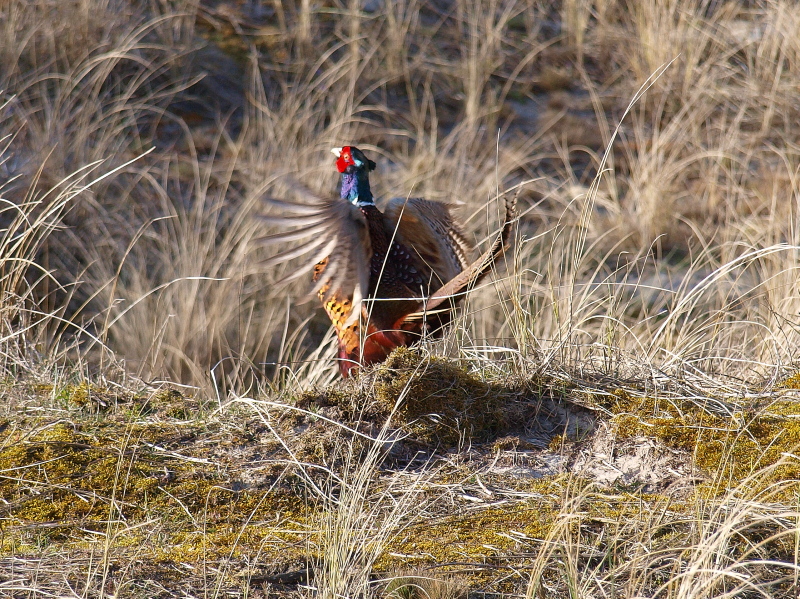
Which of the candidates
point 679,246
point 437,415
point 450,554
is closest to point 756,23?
point 679,246

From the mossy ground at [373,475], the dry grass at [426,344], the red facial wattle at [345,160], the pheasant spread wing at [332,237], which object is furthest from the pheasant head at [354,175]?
the mossy ground at [373,475]

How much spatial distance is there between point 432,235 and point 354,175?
1.31ft

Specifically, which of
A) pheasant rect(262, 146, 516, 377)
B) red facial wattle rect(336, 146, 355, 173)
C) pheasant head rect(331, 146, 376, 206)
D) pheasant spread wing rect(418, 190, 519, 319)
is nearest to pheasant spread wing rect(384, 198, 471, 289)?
pheasant rect(262, 146, 516, 377)

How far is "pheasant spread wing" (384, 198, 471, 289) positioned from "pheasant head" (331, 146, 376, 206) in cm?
12

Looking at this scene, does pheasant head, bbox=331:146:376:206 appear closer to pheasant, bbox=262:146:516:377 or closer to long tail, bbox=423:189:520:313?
pheasant, bbox=262:146:516:377

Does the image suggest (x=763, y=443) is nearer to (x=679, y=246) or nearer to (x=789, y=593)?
(x=789, y=593)

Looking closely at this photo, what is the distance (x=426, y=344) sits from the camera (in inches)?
102

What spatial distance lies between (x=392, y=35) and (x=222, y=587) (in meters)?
5.85

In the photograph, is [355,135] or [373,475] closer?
[373,475]

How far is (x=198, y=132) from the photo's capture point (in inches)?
255

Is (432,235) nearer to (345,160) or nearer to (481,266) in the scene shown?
(345,160)

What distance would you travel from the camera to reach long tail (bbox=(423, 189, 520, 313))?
8.18 feet

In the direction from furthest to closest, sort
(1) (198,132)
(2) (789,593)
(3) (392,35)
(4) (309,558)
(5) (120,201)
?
(3) (392,35) < (1) (198,132) < (5) (120,201) < (4) (309,558) < (2) (789,593)

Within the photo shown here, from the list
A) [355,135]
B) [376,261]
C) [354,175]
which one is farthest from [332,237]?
[355,135]
